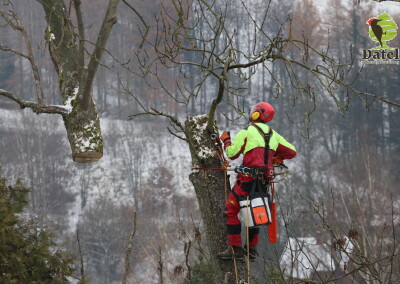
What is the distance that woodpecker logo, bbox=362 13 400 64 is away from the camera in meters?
28.8

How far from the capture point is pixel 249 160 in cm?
612

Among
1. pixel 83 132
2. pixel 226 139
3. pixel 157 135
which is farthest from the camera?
pixel 157 135

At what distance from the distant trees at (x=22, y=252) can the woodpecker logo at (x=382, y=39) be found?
23.6m

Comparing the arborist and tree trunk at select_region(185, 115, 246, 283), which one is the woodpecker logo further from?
tree trunk at select_region(185, 115, 246, 283)

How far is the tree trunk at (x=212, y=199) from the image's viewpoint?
19.2ft

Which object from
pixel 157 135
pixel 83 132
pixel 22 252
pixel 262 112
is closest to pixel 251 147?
pixel 262 112

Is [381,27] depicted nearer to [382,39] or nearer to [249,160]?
[382,39]

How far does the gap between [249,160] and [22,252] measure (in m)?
2.33

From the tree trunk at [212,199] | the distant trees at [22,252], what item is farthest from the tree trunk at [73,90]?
the distant trees at [22,252]

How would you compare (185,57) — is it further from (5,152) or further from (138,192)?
(5,152)

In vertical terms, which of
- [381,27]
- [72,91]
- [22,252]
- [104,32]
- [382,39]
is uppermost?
[381,27]

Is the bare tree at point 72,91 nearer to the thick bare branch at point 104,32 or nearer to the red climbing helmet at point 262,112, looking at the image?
the thick bare branch at point 104,32

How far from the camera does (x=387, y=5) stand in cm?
4469

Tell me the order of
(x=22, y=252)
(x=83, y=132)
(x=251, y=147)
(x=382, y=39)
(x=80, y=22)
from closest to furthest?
(x=80, y=22) < (x=83, y=132) < (x=251, y=147) < (x=22, y=252) < (x=382, y=39)
